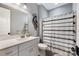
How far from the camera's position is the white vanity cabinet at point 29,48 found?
134 centimetres

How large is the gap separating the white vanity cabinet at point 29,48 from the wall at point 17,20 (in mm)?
268

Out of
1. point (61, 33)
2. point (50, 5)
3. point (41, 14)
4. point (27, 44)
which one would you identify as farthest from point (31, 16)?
point (61, 33)

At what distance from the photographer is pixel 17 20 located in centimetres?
142

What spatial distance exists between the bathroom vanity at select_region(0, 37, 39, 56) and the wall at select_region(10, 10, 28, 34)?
0.17m

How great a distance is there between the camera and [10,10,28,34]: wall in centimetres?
136

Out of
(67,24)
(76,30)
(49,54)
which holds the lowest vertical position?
(49,54)

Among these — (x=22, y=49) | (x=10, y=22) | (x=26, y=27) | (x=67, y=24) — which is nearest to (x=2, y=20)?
(x=10, y=22)

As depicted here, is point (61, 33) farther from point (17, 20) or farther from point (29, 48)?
point (17, 20)

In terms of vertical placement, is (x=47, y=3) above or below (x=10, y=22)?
above

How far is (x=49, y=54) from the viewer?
4.66 feet

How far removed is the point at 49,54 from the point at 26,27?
60cm

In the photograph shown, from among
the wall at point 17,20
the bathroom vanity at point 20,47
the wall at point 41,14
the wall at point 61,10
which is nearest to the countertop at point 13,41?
the bathroom vanity at point 20,47

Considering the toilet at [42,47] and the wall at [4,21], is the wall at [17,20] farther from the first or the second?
the toilet at [42,47]

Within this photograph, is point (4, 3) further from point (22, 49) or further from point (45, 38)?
point (45, 38)
